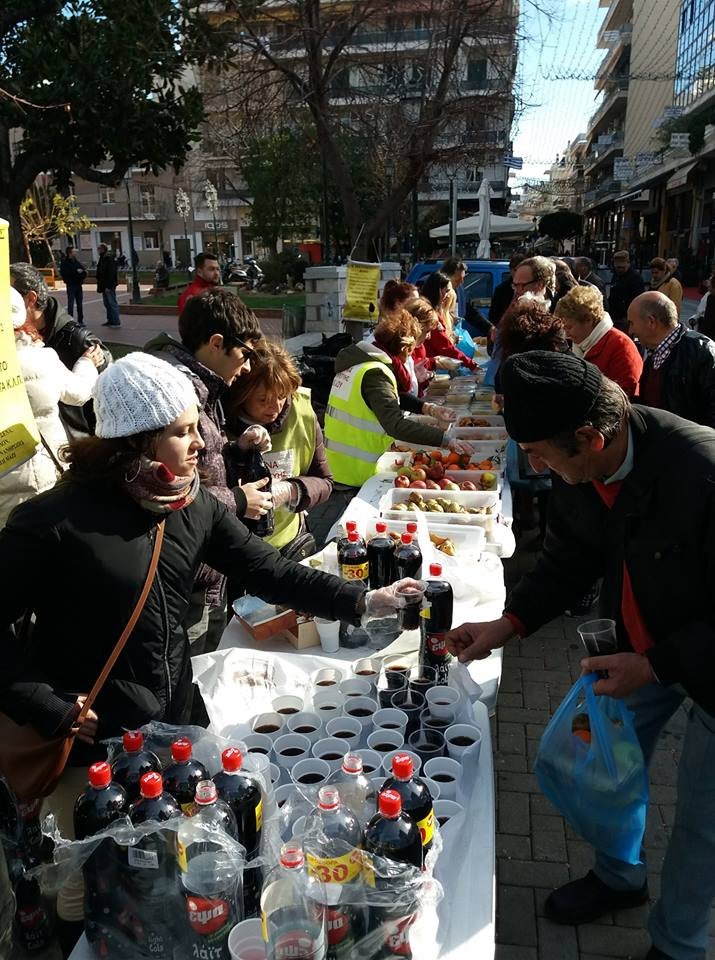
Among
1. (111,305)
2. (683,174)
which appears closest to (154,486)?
(111,305)

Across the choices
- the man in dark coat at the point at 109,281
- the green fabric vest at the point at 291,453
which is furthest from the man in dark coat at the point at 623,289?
the man in dark coat at the point at 109,281

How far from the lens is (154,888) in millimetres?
1498

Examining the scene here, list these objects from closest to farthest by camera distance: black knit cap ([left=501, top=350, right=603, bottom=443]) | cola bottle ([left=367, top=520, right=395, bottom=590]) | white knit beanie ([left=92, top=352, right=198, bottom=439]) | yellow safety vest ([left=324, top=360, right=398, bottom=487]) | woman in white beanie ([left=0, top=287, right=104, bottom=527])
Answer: black knit cap ([left=501, top=350, right=603, bottom=443]) < white knit beanie ([left=92, top=352, right=198, bottom=439]) < cola bottle ([left=367, top=520, right=395, bottom=590]) < woman in white beanie ([left=0, top=287, right=104, bottom=527]) < yellow safety vest ([left=324, top=360, right=398, bottom=487])

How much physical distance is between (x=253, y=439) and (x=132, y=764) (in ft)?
5.77

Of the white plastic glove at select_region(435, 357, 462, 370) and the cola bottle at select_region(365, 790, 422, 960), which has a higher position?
the white plastic glove at select_region(435, 357, 462, 370)

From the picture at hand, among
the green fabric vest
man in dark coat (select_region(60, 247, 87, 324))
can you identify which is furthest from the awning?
the green fabric vest

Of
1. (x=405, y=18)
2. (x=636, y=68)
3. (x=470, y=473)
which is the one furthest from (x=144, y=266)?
(x=470, y=473)

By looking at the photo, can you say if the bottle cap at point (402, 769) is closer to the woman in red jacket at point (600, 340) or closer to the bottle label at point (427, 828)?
the bottle label at point (427, 828)

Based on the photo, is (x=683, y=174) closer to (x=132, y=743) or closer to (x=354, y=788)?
(x=354, y=788)

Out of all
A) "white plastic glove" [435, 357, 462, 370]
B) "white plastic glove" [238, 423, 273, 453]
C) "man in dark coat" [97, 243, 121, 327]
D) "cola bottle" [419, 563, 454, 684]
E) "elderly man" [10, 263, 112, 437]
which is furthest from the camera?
"man in dark coat" [97, 243, 121, 327]

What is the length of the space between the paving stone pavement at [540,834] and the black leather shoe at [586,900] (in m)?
0.04

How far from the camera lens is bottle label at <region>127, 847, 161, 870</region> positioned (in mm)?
1476

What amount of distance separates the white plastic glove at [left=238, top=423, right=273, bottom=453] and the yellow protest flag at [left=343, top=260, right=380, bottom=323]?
5983mm

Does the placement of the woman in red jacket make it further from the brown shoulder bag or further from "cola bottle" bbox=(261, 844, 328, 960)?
"cola bottle" bbox=(261, 844, 328, 960)
